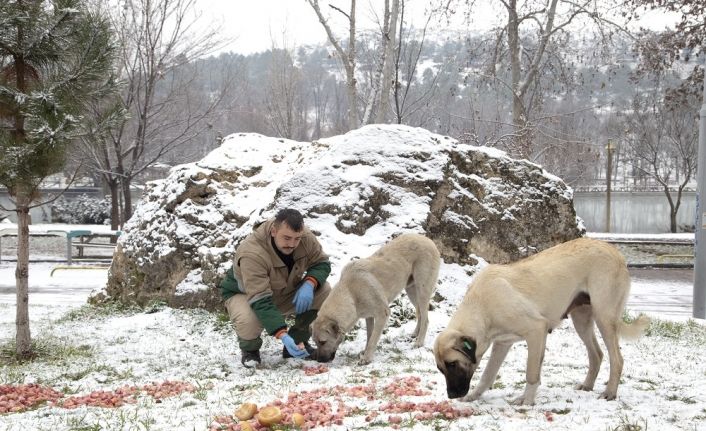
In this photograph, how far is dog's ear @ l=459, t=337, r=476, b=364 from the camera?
4.68 metres

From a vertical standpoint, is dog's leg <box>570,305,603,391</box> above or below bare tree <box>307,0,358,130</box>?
below

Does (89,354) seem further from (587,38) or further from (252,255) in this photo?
(587,38)

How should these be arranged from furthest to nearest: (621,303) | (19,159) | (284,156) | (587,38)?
(587,38)
(284,156)
(19,159)
(621,303)

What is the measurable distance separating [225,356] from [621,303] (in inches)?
170

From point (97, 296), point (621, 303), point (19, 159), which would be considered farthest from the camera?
point (97, 296)

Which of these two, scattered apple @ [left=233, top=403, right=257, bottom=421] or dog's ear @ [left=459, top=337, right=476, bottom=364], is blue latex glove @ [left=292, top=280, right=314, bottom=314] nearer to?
scattered apple @ [left=233, top=403, right=257, bottom=421]

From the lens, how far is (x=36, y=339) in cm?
844

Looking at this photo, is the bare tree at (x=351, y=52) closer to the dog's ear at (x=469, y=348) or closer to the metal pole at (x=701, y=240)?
the metal pole at (x=701, y=240)

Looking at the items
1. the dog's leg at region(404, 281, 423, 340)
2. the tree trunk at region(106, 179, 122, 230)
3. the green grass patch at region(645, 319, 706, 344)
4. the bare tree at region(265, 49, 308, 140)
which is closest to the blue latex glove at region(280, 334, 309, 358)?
the dog's leg at region(404, 281, 423, 340)

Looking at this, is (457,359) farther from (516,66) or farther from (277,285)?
(516,66)

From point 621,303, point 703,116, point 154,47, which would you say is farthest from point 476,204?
point 154,47

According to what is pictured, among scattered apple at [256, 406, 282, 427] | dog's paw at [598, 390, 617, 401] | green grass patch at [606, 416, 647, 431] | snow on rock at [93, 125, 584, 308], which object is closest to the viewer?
green grass patch at [606, 416, 647, 431]

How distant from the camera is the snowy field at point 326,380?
4.54m

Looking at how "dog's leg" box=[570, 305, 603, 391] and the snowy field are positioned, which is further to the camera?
"dog's leg" box=[570, 305, 603, 391]
